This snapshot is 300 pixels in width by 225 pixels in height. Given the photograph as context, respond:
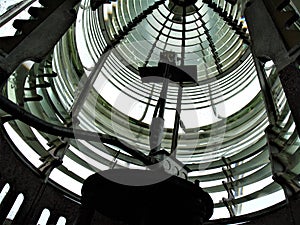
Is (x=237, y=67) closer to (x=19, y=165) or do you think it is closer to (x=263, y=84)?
(x=263, y=84)

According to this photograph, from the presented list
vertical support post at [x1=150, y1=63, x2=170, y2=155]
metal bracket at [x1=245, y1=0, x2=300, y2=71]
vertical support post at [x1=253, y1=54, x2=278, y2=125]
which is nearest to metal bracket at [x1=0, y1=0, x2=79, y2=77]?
vertical support post at [x1=150, y1=63, x2=170, y2=155]

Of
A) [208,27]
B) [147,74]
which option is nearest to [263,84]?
[147,74]

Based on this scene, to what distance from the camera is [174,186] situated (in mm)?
1072

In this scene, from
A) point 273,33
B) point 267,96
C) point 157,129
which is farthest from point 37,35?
point 267,96

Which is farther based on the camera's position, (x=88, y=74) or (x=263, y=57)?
(x=88, y=74)

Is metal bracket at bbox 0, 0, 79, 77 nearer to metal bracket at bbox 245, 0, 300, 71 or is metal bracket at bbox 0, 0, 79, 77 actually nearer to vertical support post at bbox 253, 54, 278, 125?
metal bracket at bbox 245, 0, 300, 71

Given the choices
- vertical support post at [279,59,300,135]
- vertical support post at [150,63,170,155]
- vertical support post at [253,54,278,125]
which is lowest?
vertical support post at [279,59,300,135]

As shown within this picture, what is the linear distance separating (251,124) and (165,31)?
146cm

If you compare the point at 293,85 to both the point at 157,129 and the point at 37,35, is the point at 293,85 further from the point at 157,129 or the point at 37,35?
the point at 37,35

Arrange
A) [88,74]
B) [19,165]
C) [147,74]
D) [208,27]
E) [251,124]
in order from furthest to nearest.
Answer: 1. [208,27]
2. [88,74]
3. [251,124]
4. [147,74]
5. [19,165]

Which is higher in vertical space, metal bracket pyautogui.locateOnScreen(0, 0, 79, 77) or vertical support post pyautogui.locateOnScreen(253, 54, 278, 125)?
vertical support post pyautogui.locateOnScreen(253, 54, 278, 125)

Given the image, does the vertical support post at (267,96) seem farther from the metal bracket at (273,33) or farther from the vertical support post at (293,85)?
the vertical support post at (293,85)

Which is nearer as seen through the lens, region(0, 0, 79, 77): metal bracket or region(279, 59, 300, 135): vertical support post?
region(279, 59, 300, 135): vertical support post

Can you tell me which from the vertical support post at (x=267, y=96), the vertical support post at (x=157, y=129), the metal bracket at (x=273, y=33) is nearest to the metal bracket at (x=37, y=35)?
the vertical support post at (x=157, y=129)
